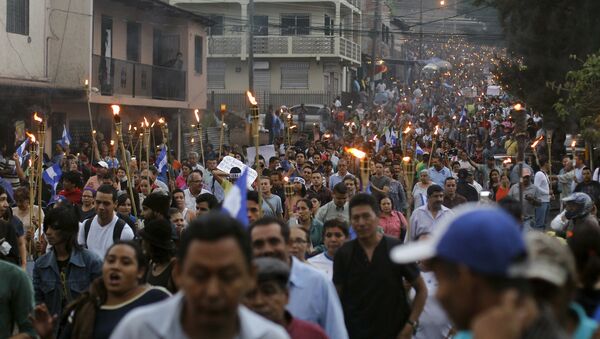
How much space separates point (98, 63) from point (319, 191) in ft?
51.7

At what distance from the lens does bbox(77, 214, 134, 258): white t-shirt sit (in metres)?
9.66

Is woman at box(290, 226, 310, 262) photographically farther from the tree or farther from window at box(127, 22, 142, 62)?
window at box(127, 22, 142, 62)

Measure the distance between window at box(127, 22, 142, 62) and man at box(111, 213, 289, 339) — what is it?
3129cm

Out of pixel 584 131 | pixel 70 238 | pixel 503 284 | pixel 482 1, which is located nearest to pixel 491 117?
pixel 482 1

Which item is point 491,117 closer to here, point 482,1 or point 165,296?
point 482,1

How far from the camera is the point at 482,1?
3017 centimetres

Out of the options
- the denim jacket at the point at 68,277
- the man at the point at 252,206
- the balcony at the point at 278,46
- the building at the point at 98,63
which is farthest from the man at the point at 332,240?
the balcony at the point at 278,46

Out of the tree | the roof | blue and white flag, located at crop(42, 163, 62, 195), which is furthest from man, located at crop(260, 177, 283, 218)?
the roof

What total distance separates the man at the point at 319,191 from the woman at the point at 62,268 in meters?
8.19

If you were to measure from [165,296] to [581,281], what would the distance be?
228cm

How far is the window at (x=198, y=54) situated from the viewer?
1569 inches

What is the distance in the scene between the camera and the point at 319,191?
16969 millimetres

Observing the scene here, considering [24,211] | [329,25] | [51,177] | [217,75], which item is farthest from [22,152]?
[329,25]

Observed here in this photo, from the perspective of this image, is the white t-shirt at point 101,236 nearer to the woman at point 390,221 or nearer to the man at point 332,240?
the man at point 332,240
